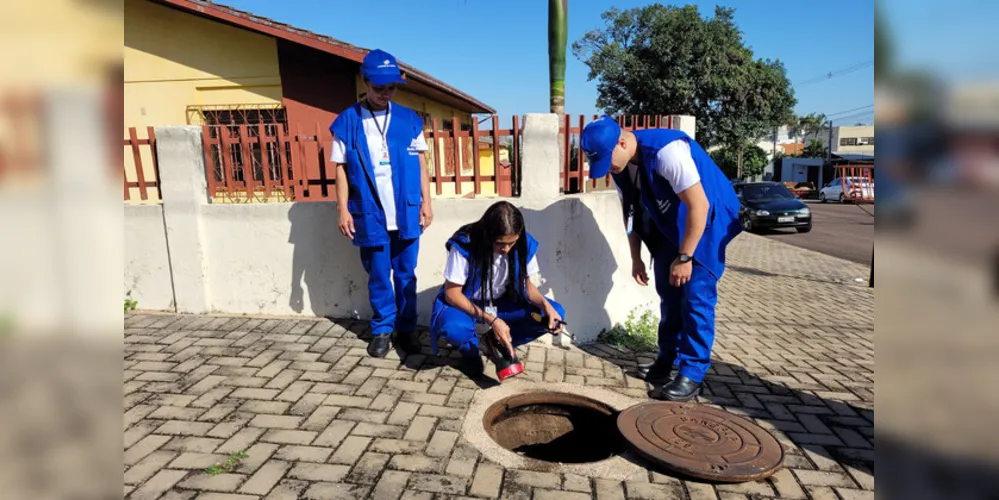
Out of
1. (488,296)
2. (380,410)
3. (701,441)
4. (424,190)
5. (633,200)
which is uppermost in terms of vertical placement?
(424,190)

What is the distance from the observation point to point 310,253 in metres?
4.73

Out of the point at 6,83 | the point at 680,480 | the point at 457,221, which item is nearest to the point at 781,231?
the point at 457,221

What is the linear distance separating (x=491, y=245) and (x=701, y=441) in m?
1.59

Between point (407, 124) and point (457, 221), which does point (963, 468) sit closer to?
point (407, 124)

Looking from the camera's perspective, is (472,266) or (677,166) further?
(472,266)

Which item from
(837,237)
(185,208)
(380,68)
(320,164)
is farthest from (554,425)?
(837,237)

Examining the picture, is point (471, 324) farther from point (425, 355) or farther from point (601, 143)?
point (601, 143)

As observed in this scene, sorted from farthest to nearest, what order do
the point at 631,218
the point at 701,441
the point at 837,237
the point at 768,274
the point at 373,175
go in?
the point at 837,237, the point at 768,274, the point at 373,175, the point at 631,218, the point at 701,441

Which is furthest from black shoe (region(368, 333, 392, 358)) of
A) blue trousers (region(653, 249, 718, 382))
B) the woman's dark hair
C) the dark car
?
the dark car

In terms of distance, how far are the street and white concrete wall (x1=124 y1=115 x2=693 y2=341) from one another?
634 cm

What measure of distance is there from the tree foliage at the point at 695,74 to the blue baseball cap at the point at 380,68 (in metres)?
21.9

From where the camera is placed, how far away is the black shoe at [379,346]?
3953mm

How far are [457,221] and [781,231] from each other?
48.3ft

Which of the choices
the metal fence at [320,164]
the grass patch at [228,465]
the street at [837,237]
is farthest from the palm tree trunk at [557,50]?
the street at [837,237]
